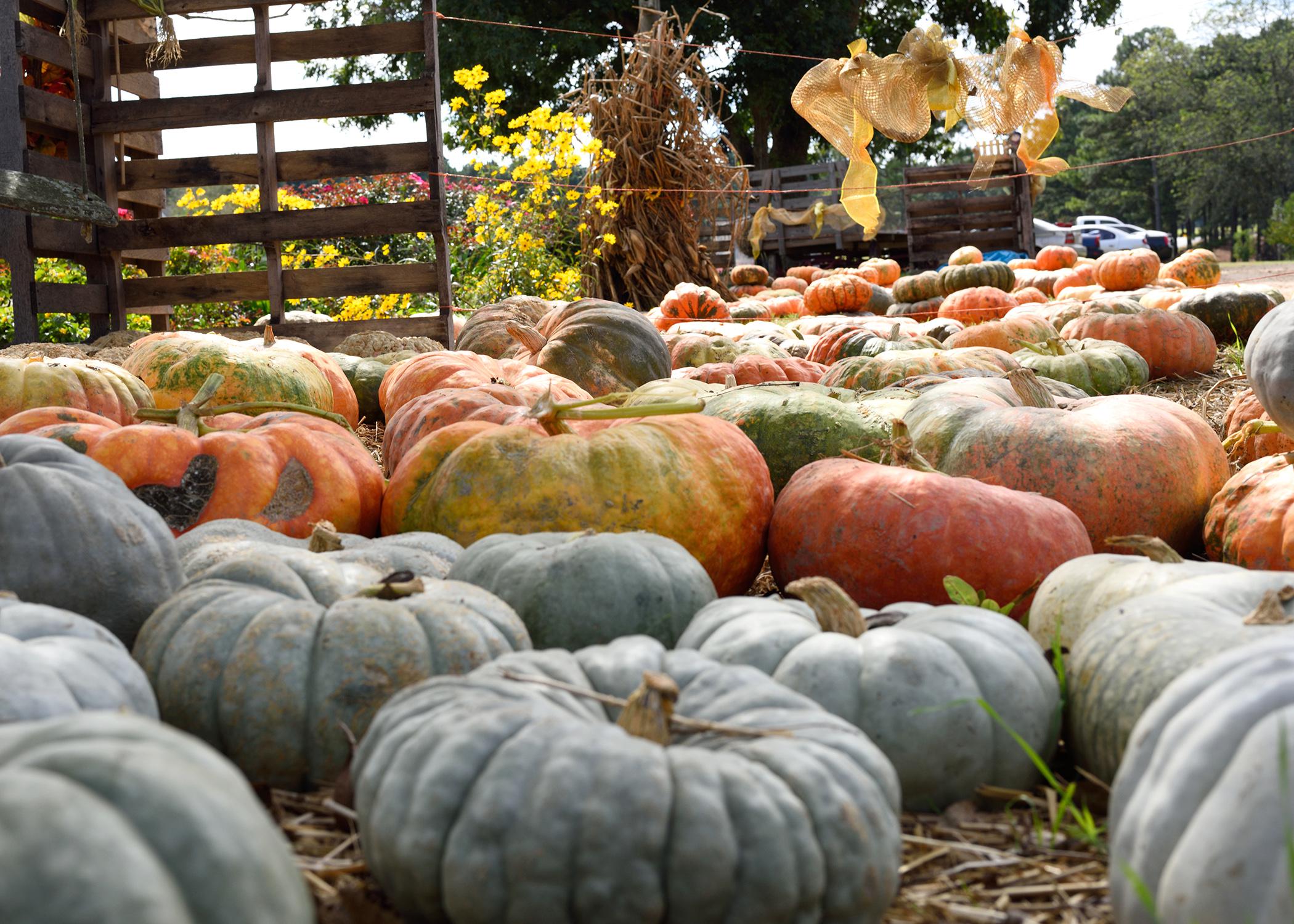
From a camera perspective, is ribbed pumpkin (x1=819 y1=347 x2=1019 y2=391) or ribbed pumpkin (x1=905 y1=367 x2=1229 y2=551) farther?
ribbed pumpkin (x1=819 y1=347 x2=1019 y2=391)

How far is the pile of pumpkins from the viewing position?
118 centimetres

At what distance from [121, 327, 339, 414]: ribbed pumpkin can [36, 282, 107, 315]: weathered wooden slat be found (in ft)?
9.66

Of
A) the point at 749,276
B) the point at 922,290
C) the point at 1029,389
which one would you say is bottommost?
the point at 1029,389

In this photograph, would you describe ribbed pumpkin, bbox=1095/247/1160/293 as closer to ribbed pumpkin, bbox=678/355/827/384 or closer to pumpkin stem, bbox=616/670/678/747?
ribbed pumpkin, bbox=678/355/827/384

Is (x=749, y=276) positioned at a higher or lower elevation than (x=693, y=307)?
higher

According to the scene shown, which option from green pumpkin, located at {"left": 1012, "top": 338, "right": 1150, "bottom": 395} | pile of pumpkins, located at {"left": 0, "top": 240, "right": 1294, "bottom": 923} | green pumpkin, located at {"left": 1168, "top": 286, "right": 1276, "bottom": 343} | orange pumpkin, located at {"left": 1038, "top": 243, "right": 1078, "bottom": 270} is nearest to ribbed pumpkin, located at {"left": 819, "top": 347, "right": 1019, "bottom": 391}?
green pumpkin, located at {"left": 1012, "top": 338, "right": 1150, "bottom": 395}

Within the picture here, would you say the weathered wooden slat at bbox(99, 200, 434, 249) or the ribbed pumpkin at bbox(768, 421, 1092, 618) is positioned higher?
the weathered wooden slat at bbox(99, 200, 434, 249)

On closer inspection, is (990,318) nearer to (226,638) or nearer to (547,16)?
(226,638)

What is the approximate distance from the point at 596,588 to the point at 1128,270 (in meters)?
11.9

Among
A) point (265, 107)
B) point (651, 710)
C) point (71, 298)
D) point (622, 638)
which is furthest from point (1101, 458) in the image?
point (71, 298)

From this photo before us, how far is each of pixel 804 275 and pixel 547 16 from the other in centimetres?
966

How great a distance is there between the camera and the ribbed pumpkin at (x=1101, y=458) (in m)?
3.49

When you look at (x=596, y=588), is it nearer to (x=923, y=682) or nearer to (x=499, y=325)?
(x=923, y=682)

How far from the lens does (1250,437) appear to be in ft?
14.0
